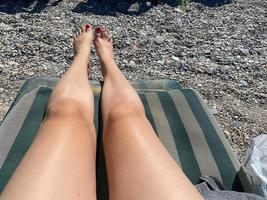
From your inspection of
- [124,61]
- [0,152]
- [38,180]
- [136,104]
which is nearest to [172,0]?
[124,61]

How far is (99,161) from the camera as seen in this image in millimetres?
1471

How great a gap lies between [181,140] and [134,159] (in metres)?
0.53

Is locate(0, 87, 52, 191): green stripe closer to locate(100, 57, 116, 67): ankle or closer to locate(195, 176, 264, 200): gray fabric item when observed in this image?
locate(100, 57, 116, 67): ankle

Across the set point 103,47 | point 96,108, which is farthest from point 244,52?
point 96,108

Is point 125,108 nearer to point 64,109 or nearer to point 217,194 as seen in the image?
point 64,109

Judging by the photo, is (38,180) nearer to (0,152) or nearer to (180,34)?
(0,152)

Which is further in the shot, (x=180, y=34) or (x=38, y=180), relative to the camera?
(x=180, y=34)

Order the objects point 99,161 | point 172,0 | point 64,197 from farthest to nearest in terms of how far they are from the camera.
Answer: point 172,0, point 99,161, point 64,197

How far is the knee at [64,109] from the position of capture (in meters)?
1.45

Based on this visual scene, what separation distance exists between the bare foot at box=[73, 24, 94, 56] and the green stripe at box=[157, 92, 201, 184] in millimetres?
553

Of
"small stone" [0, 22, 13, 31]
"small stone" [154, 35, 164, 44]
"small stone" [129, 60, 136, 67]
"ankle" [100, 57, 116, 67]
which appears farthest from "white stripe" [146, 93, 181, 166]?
"small stone" [0, 22, 13, 31]

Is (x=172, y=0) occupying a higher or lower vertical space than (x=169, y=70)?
higher

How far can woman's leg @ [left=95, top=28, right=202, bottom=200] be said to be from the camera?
114 cm

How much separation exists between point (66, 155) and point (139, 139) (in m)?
0.26
